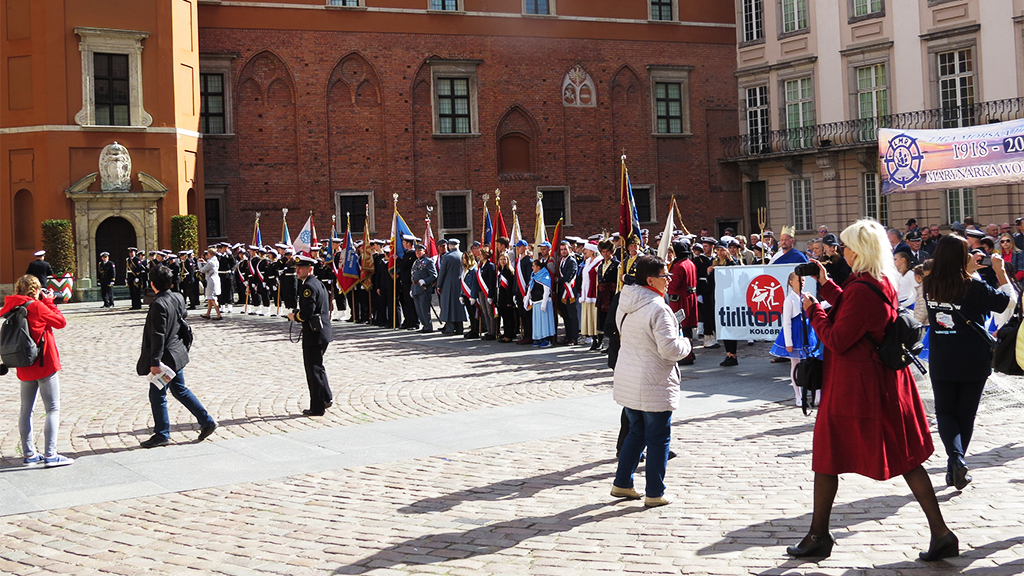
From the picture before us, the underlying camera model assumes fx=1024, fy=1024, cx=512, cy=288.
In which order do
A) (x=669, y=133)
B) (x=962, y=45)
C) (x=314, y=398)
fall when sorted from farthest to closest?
1. (x=669, y=133)
2. (x=962, y=45)
3. (x=314, y=398)

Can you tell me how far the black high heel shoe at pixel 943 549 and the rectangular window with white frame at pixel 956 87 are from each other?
30.0 metres

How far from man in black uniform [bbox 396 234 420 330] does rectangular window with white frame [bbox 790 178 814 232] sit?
2083 centimetres

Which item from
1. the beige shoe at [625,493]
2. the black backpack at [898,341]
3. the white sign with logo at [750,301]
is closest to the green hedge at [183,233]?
the white sign with logo at [750,301]

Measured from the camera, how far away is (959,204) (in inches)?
1299

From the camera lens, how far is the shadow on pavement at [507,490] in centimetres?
734

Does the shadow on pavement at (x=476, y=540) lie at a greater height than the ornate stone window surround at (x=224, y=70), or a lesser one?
lesser

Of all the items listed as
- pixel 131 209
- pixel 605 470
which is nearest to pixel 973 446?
pixel 605 470

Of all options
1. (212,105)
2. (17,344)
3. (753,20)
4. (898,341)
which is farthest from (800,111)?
(898,341)

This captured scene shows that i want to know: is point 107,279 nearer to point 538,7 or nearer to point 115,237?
point 115,237

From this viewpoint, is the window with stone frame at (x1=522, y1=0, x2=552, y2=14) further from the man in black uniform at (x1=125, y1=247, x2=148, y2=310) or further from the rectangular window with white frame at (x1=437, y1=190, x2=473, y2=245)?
the man in black uniform at (x1=125, y1=247, x2=148, y2=310)

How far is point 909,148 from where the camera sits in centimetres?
→ 1747

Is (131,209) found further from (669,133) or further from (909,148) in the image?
(909,148)

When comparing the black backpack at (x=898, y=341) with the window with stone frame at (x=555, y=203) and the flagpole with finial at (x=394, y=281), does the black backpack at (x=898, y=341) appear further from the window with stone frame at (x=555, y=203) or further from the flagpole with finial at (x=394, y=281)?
the window with stone frame at (x=555, y=203)

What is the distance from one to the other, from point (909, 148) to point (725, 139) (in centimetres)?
2502
